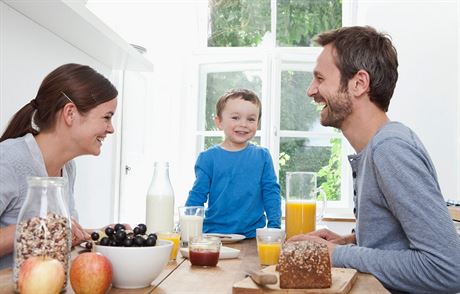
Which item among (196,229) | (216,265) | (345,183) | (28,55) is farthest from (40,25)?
(345,183)

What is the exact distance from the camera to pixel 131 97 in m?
3.72

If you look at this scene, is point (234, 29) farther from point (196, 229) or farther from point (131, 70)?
point (196, 229)

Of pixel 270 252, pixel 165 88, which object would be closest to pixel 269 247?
pixel 270 252

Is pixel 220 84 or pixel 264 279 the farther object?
pixel 220 84

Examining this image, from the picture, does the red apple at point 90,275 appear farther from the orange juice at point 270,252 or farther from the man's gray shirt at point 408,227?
the man's gray shirt at point 408,227

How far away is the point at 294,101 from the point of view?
14.0 ft

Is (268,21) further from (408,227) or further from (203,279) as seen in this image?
(203,279)

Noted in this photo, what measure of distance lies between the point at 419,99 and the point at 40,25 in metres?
2.71

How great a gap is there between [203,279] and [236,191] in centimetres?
112

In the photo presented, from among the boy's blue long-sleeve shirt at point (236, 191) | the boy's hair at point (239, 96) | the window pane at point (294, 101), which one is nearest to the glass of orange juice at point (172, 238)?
the boy's blue long-sleeve shirt at point (236, 191)

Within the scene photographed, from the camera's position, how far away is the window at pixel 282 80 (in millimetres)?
4242

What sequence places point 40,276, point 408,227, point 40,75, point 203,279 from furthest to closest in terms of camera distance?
1. point 40,75
2. point 408,227
3. point 203,279
4. point 40,276

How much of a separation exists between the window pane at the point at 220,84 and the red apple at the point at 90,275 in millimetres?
3357

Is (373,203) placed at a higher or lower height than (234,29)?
lower
